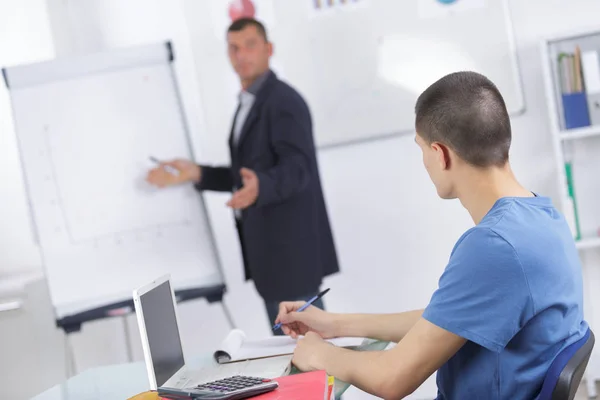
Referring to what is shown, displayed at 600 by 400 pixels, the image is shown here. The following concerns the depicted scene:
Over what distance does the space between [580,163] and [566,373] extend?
2.10m

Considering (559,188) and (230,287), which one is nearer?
(559,188)

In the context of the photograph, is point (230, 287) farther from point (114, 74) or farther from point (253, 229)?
point (114, 74)

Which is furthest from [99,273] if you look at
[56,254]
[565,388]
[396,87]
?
[565,388]

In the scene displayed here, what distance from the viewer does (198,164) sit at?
319 cm

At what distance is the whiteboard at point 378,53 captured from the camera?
122 inches

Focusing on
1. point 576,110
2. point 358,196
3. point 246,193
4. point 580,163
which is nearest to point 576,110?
point 576,110

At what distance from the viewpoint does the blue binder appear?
2871 millimetres

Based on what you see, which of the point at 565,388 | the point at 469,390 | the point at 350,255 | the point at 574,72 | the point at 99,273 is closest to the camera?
the point at 565,388

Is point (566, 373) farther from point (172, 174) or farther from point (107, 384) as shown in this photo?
point (172, 174)

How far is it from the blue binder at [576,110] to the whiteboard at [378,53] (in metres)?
Answer: 0.24

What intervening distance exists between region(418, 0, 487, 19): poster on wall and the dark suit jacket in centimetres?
66

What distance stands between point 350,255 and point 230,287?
60 cm

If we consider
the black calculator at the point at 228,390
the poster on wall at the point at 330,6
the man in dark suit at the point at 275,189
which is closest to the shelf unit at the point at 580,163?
the poster on wall at the point at 330,6

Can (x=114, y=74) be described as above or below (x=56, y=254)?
above
